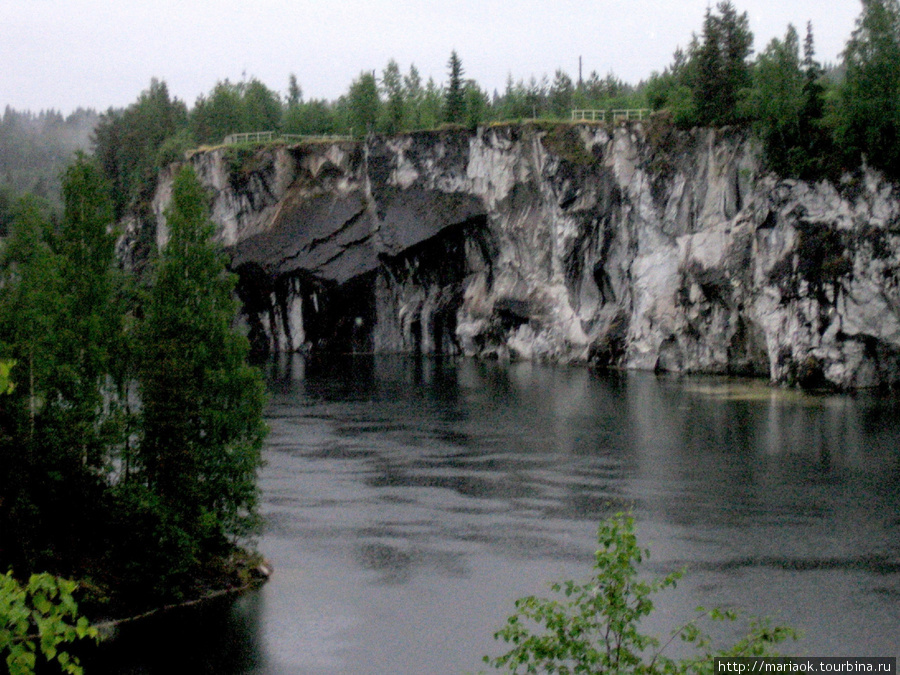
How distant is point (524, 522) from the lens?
27.1 metres

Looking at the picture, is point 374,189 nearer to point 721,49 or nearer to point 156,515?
point 721,49

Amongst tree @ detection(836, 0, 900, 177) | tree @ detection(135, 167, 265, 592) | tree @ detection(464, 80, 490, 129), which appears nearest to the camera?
tree @ detection(135, 167, 265, 592)

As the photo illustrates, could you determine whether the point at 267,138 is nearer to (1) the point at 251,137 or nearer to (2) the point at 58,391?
(1) the point at 251,137

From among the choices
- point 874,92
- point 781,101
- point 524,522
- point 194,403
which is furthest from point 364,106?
point 194,403

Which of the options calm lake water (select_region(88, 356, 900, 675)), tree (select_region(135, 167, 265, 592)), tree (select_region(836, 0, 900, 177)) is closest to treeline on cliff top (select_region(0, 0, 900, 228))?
tree (select_region(836, 0, 900, 177))

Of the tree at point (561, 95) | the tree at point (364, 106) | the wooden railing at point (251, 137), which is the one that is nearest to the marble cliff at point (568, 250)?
the wooden railing at point (251, 137)

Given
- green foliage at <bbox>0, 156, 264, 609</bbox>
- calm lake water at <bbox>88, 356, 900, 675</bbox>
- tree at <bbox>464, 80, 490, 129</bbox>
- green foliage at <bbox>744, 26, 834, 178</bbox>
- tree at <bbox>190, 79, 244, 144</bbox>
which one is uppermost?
tree at <bbox>190, 79, 244, 144</bbox>

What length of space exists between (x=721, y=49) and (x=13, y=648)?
6798 cm

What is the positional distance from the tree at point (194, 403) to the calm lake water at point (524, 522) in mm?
1848

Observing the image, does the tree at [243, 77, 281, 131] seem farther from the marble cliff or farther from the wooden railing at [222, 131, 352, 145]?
the marble cliff

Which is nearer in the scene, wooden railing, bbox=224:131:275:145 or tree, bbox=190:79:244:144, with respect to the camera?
wooden railing, bbox=224:131:275:145

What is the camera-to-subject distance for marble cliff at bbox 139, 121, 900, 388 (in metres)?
52.9

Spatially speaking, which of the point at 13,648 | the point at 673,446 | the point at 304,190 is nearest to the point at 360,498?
the point at 673,446

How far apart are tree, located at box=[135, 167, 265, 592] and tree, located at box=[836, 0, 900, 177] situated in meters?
41.5
